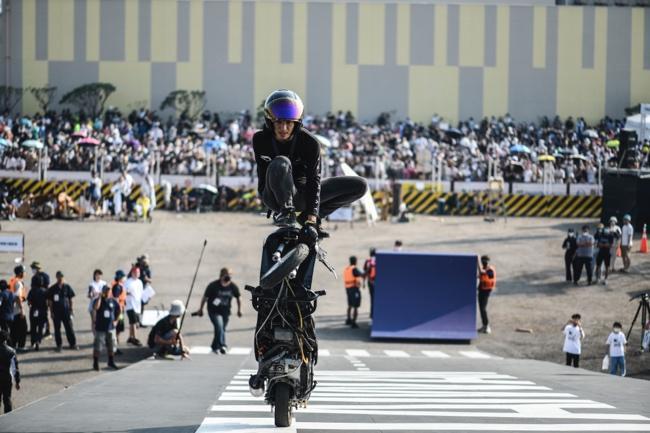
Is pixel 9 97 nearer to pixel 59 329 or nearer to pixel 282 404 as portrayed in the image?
pixel 59 329

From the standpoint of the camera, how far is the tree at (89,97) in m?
65.6

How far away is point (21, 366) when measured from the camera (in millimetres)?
24422

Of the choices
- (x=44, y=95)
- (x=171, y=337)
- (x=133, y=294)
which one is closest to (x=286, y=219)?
(x=171, y=337)

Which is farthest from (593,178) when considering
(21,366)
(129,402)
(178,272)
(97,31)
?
(129,402)

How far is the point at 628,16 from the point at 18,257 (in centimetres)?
4335

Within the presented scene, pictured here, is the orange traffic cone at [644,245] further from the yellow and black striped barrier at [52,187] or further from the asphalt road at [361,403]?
the asphalt road at [361,403]

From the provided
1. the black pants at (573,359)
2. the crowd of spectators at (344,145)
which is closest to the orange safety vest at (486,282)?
the black pants at (573,359)

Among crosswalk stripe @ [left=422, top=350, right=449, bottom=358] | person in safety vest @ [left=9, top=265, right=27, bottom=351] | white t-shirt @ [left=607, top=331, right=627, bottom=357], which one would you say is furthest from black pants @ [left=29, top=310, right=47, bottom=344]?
white t-shirt @ [left=607, top=331, right=627, bottom=357]

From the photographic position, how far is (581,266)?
116 feet

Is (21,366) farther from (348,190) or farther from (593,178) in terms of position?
(593,178)

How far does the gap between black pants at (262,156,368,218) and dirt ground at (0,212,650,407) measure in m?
10.7

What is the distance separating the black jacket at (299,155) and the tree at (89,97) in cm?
5605

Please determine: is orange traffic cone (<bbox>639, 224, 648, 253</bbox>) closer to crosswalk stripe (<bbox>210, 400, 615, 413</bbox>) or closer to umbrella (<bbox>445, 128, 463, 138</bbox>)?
umbrella (<bbox>445, 128, 463, 138</bbox>)

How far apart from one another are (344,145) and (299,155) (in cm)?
4667
